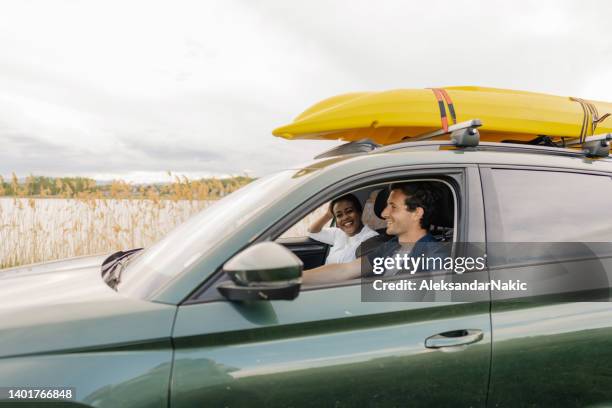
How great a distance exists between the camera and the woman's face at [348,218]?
3.79 metres

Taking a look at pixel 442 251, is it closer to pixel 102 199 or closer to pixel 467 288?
pixel 467 288

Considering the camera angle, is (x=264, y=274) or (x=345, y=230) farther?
(x=345, y=230)

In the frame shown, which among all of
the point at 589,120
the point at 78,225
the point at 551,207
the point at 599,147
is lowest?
the point at 78,225

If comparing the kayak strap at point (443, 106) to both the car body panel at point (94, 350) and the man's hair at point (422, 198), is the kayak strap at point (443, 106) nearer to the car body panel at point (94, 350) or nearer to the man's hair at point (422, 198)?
the man's hair at point (422, 198)

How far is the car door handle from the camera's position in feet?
5.96

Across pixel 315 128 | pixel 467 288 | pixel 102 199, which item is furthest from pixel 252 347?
pixel 102 199

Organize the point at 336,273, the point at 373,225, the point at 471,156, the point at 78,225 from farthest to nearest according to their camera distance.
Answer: the point at 78,225, the point at 373,225, the point at 336,273, the point at 471,156

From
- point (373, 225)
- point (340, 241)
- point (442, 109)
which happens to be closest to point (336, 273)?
point (442, 109)

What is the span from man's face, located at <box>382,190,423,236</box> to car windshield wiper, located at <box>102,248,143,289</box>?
1417 millimetres

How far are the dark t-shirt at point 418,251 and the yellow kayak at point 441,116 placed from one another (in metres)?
0.79

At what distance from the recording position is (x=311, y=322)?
175cm

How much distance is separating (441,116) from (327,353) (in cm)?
174

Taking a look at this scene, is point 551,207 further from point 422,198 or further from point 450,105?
point 450,105

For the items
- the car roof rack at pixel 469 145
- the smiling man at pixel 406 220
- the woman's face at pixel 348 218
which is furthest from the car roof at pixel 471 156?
the woman's face at pixel 348 218
